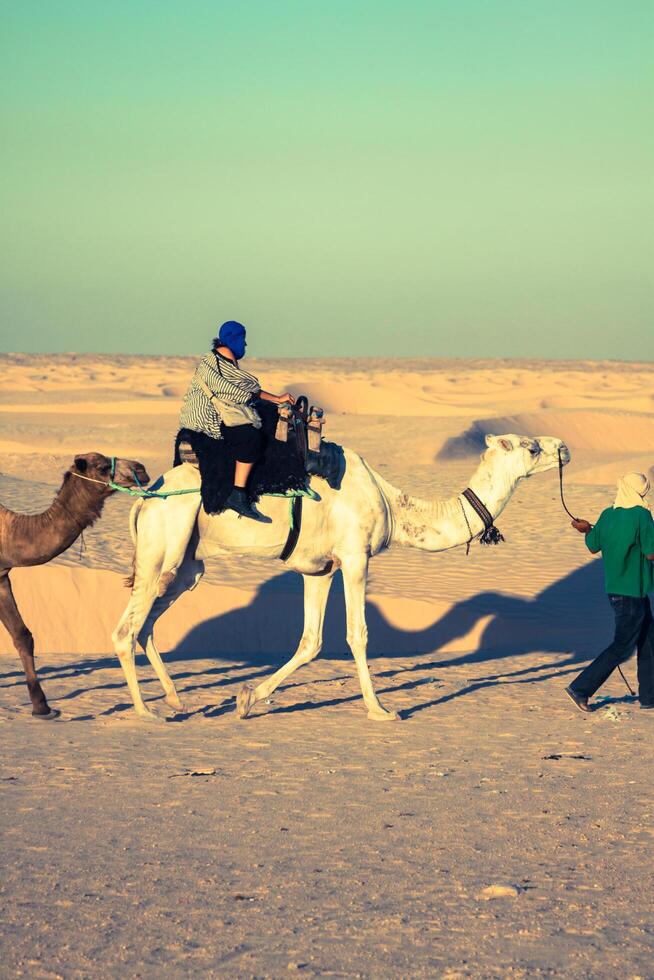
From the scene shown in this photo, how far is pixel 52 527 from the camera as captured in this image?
960 centimetres

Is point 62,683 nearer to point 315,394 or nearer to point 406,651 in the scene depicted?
point 406,651

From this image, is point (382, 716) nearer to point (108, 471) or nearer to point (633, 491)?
point (633, 491)

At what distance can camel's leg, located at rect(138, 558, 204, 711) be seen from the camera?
10086 millimetres

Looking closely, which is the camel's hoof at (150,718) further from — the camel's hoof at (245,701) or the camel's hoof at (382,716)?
the camel's hoof at (382,716)

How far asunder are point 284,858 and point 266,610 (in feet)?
28.9

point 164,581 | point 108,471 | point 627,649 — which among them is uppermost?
point 108,471

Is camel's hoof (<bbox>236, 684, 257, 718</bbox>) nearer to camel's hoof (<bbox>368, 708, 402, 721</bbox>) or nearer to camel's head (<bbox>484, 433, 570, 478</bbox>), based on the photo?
camel's hoof (<bbox>368, 708, 402, 721</bbox>)

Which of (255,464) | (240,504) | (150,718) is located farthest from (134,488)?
(150,718)

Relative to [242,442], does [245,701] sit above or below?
below

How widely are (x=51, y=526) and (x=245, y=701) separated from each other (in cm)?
193

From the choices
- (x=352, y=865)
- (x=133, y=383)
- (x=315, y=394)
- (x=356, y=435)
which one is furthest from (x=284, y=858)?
(x=133, y=383)

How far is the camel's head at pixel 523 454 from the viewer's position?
33.6ft

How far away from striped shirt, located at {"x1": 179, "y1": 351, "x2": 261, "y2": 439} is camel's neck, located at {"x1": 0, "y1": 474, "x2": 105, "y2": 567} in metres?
0.89

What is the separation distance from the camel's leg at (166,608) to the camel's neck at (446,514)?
159 cm
